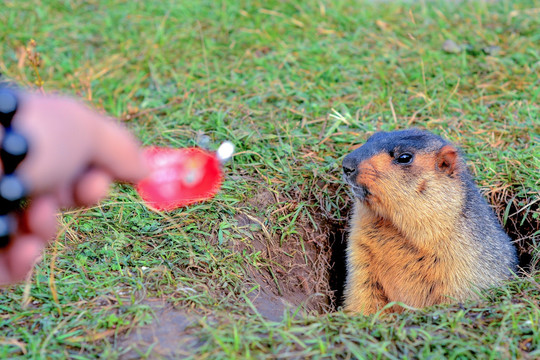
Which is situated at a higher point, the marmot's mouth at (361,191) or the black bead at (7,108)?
the black bead at (7,108)

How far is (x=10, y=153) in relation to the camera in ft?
5.83

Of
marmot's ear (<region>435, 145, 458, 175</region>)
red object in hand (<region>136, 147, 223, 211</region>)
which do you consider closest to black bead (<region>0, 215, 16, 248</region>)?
red object in hand (<region>136, 147, 223, 211</region>)

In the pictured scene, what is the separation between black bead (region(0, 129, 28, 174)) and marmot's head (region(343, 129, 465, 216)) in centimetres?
226

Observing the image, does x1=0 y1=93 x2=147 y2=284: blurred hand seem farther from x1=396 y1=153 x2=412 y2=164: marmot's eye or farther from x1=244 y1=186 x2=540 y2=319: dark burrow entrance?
x1=396 y1=153 x2=412 y2=164: marmot's eye

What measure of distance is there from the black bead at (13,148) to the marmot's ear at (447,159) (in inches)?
107

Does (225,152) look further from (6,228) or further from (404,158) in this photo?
(6,228)

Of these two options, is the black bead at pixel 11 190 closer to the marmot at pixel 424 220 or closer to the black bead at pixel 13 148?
the black bead at pixel 13 148

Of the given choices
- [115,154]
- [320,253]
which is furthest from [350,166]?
[115,154]

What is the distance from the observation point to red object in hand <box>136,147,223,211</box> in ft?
12.9

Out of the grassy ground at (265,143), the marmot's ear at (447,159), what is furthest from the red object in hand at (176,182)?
the marmot's ear at (447,159)

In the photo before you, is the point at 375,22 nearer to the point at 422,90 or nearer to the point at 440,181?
the point at 422,90

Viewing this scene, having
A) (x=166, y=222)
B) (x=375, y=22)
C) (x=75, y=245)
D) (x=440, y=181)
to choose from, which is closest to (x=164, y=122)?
(x=166, y=222)

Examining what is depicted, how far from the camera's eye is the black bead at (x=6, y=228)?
6.36 ft

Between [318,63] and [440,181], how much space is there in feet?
7.30
